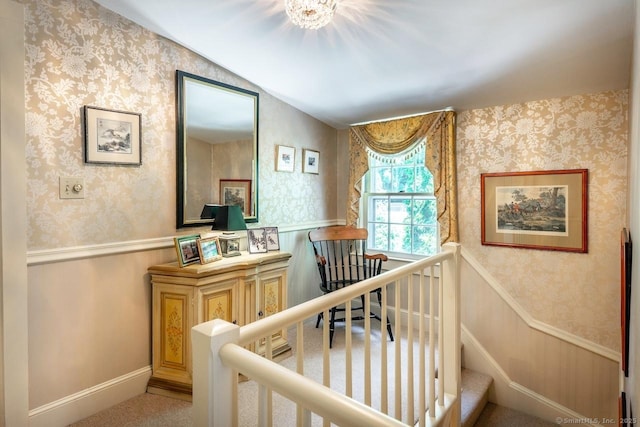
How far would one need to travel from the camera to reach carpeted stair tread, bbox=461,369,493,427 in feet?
8.51

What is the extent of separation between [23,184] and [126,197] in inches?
21.1

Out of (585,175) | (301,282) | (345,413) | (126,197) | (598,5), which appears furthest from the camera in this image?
(301,282)

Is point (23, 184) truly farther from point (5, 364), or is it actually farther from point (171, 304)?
point (171, 304)

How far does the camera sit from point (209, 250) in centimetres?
251

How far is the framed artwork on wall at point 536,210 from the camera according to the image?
2689mm

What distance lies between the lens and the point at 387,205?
3.80m

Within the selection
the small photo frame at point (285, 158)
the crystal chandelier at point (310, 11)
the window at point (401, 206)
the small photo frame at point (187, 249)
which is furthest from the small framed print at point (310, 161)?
the crystal chandelier at point (310, 11)

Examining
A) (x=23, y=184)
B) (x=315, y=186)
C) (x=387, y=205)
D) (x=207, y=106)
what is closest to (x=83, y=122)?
(x=23, y=184)

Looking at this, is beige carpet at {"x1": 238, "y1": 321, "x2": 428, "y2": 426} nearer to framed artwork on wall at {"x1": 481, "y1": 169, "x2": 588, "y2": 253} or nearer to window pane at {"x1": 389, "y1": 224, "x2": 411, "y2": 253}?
window pane at {"x1": 389, "y1": 224, "x2": 411, "y2": 253}

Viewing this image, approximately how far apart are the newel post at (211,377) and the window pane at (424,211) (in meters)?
2.92

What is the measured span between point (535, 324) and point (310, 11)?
282cm

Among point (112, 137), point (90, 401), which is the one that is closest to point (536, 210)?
point (112, 137)

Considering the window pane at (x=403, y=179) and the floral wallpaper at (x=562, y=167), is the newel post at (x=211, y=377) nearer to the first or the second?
the floral wallpaper at (x=562, y=167)

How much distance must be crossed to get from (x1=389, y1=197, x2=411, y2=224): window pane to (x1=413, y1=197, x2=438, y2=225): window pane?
0.07 metres
